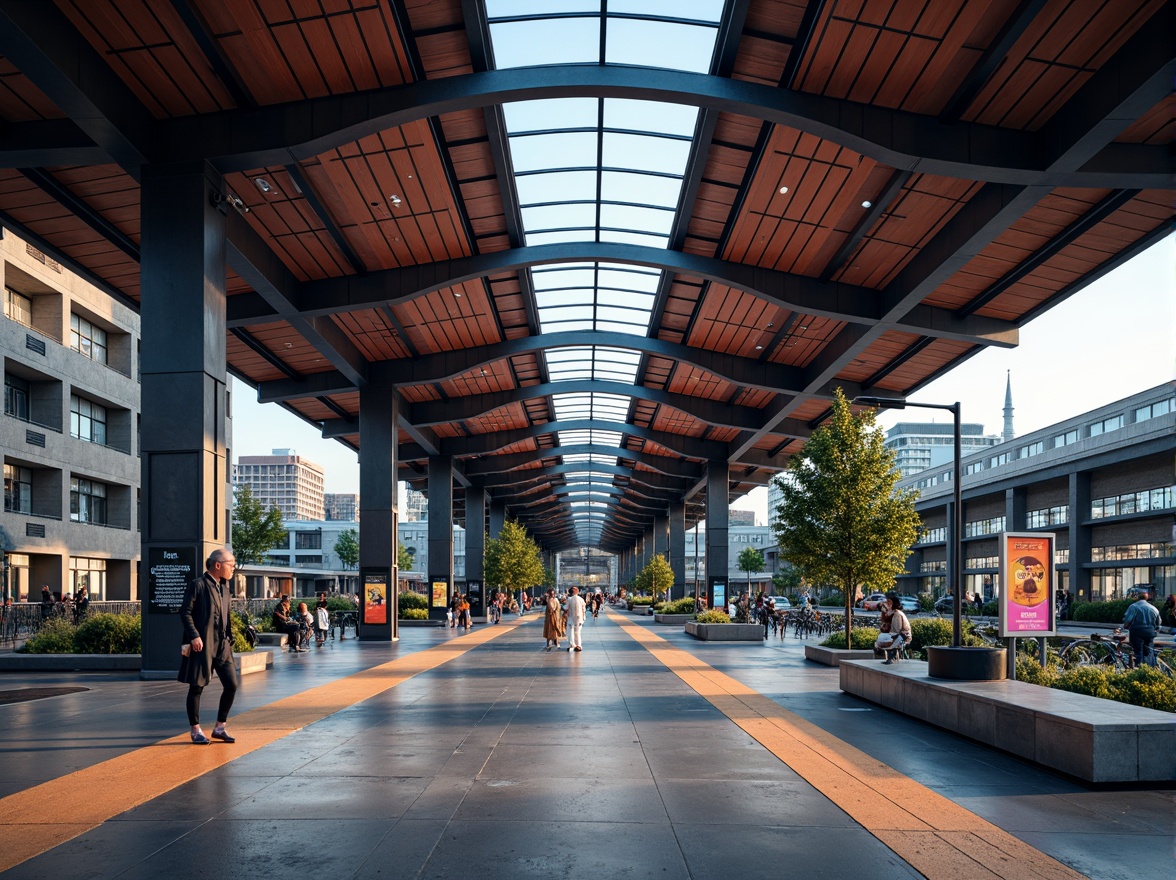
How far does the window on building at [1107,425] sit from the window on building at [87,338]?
51.1m

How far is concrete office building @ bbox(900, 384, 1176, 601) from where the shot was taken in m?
44.3

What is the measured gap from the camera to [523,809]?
7004 mm

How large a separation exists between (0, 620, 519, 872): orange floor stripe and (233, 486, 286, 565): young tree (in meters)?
54.1

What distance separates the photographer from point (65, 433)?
4250 centimetres

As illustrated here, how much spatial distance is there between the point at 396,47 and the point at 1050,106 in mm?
10398

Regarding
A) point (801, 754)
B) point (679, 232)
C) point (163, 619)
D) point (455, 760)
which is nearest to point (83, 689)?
point (163, 619)

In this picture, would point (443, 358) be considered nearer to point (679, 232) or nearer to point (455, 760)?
point (679, 232)

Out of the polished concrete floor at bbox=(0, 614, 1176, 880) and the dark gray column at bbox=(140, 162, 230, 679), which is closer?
the polished concrete floor at bbox=(0, 614, 1176, 880)

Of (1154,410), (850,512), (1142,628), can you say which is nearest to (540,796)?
(850,512)

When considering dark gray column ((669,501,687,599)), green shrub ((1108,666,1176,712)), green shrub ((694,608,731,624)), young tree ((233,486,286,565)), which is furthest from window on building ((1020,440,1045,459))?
green shrub ((1108,666,1176,712))

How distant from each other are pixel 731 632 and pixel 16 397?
31.0m

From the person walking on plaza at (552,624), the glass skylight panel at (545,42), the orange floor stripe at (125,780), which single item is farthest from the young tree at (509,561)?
the orange floor stripe at (125,780)

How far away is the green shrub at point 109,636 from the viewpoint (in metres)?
18.4

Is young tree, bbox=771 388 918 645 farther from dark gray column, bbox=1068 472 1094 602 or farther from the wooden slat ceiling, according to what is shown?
dark gray column, bbox=1068 472 1094 602
